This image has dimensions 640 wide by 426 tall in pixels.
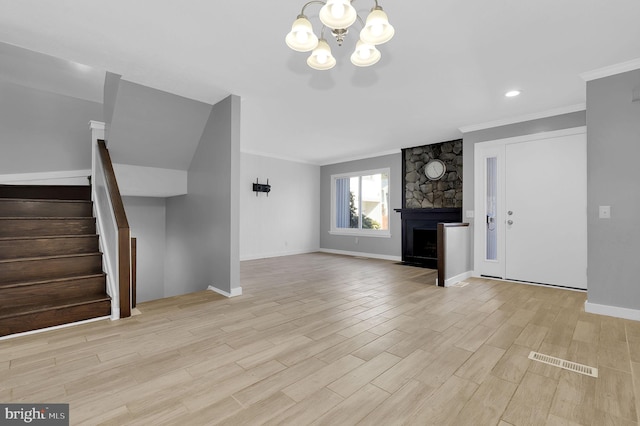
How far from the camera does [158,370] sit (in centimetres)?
194

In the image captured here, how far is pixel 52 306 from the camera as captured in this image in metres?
2.68

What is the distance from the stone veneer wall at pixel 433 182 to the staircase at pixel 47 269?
559cm

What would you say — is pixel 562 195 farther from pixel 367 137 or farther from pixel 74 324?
pixel 74 324

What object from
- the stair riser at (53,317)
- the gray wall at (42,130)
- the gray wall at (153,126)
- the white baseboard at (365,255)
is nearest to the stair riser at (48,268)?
the stair riser at (53,317)

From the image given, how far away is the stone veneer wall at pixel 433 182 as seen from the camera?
5805 mm

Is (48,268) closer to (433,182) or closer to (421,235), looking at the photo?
(421,235)

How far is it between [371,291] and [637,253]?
2.73 meters

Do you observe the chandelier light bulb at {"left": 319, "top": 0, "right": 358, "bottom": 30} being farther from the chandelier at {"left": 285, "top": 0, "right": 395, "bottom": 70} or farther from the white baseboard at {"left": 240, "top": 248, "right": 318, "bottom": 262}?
the white baseboard at {"left": 240, "top": 248, "right": 318, "bottom": 262}

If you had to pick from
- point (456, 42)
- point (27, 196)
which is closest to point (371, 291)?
point (456, 42)

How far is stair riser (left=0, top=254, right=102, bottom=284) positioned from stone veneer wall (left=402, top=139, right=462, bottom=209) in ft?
18.4

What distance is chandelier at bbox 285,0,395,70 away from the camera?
5.37 ft

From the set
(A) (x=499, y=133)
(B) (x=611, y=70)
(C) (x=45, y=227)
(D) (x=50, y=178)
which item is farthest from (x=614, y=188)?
(D) (x=50, y=178)

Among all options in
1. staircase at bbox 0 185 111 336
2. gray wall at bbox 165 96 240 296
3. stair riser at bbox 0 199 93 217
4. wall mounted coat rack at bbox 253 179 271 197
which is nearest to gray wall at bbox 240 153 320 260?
wall mounted coat rack at bbox 253 179 271 197

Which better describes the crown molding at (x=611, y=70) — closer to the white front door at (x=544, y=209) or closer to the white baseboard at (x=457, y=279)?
the white front door at (x=544, y=209)
